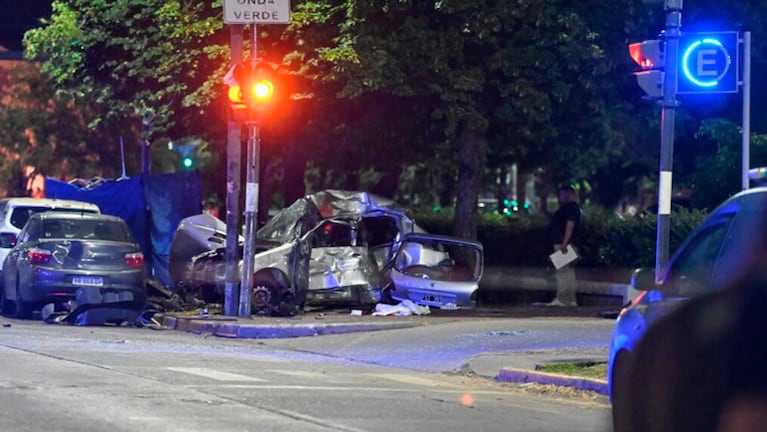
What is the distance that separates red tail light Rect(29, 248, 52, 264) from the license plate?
511 millimetres

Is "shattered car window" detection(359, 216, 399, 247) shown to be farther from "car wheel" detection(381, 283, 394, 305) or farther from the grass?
the grass

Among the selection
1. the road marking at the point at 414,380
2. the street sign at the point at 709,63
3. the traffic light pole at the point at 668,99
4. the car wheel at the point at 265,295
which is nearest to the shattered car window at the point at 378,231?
the car wheel at the point at 265,295

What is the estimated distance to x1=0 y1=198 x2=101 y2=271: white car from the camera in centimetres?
2114

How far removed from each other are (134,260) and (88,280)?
0.79 metres

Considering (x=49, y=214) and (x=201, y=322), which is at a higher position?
(x=49, y=214)

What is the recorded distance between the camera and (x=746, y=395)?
241 inches

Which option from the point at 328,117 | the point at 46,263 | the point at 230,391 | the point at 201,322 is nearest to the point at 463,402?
the point at 230,391

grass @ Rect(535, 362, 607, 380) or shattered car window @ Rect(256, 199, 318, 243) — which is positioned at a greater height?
shattered car window @ Rect(256, 199, 318, 243)

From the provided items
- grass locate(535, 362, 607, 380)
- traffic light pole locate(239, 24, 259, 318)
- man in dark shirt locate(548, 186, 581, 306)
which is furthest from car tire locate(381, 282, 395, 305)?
grass locate(535, 362, 607, 380)

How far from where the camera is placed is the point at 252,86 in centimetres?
1812

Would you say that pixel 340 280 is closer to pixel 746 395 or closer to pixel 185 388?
pixel 185 388

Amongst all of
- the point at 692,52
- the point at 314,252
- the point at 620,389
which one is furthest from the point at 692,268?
the point at 314,252

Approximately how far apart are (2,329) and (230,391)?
7302 millimetres

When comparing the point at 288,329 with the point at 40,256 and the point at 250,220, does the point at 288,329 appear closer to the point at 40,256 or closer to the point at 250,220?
the point at 250,220
